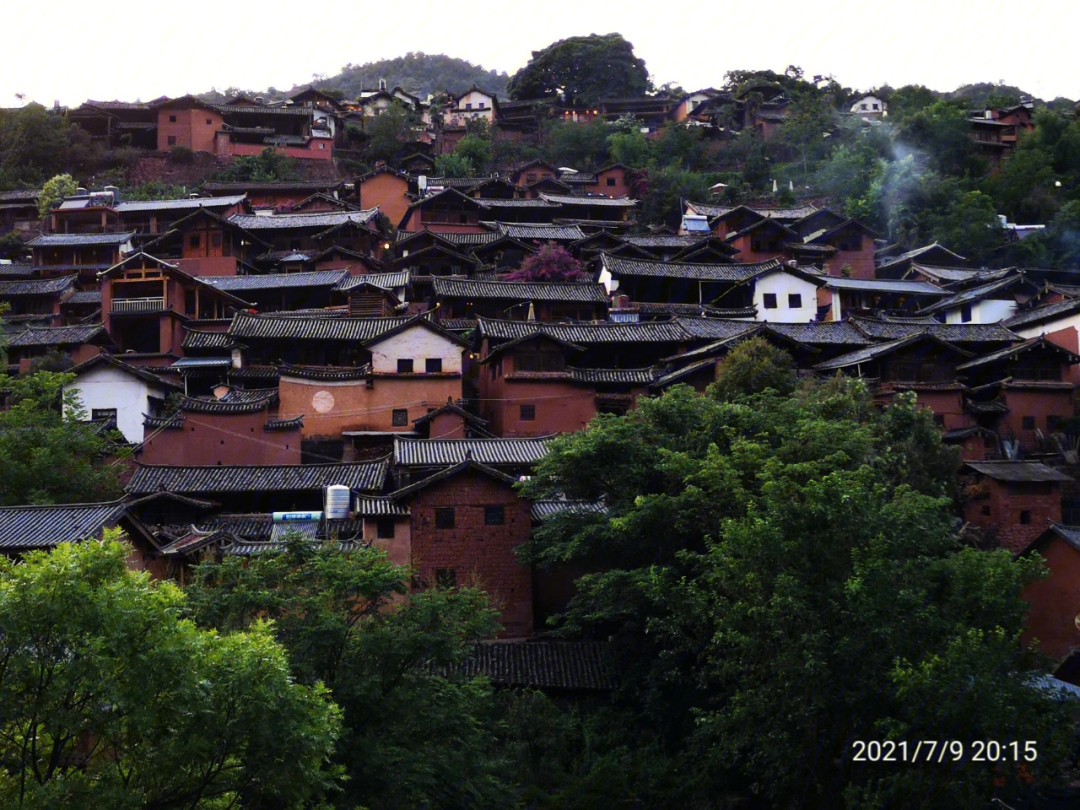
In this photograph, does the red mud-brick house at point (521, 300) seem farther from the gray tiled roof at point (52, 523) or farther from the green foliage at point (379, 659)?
the green foliage at point (379, 659)

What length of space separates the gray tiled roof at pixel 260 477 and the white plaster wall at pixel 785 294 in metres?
18.4

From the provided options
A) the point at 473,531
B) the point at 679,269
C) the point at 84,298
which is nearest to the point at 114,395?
the point at 84,298

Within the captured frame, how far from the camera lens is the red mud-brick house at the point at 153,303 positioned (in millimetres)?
38812

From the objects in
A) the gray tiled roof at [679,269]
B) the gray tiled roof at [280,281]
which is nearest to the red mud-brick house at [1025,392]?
the gray tiled roof at [679,269]

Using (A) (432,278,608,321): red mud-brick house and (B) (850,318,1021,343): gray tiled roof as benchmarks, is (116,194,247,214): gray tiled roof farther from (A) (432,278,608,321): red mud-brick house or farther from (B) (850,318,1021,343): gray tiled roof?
(B) (850,318,1021,343): gray tiled roof

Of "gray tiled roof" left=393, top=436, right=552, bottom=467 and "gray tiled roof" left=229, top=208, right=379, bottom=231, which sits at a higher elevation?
"gray tiled roof" left=229, top=208, right=379, bottom=231

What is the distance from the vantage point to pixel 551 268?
43312 millimetres

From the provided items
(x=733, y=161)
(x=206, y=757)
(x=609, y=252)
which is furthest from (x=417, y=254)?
(x=206, y=757)

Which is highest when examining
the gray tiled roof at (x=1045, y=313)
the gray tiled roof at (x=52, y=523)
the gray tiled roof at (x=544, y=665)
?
the gray tiled roof at (x=1045, y=313)

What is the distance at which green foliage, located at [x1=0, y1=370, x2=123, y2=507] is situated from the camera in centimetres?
2536

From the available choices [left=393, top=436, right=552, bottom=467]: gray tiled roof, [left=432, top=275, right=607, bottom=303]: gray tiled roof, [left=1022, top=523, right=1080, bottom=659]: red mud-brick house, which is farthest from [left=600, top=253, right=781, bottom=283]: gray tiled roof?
[left=1022, top=523, right=1080, bottom=659]: red mud-brick house

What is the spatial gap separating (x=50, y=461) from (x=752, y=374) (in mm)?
16080

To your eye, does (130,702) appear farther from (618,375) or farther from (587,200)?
(587,200)

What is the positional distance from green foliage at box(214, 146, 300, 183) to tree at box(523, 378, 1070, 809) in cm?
4153
